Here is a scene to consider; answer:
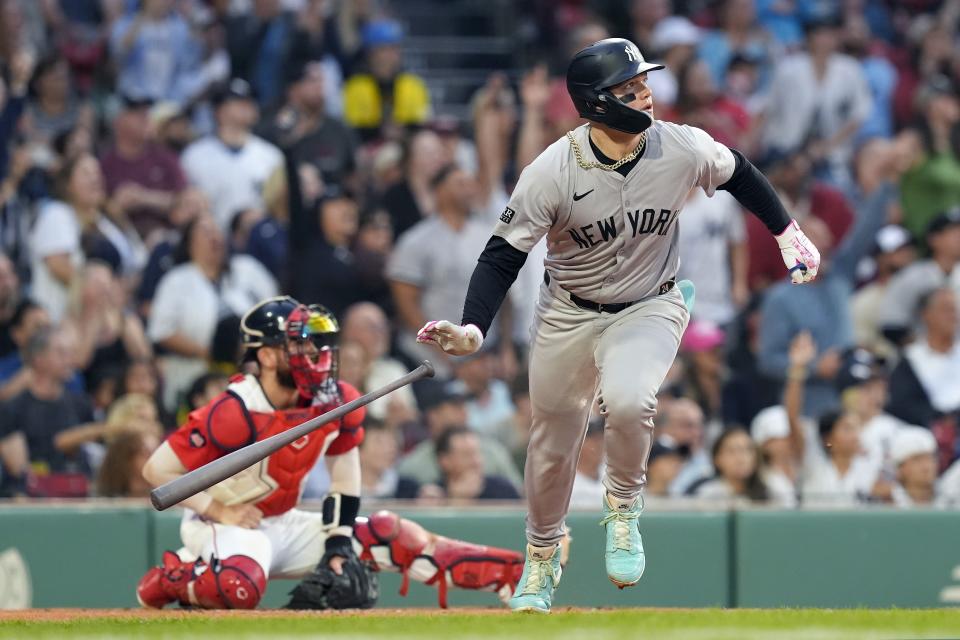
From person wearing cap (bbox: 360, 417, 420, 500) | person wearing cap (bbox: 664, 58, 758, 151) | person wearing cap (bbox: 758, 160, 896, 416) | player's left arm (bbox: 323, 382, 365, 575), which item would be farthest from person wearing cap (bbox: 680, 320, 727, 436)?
player's left arm (bbox: 323, 382, 365, 575)

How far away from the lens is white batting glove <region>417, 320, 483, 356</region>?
235 inches

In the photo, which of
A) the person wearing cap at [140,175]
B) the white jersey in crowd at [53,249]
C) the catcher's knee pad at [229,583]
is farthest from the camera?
the person wearing cap at [140,175]

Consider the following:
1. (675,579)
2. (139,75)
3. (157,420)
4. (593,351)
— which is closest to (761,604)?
(675,579)

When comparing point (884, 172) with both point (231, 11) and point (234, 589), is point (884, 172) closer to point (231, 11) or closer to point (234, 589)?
point (231, 11)

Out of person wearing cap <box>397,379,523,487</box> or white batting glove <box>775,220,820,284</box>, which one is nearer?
white batting glove <box>775,220,820,284</box>

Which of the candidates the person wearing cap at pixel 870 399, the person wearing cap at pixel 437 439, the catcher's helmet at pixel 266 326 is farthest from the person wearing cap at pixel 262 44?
the catcher's helmet at pixel 266 326

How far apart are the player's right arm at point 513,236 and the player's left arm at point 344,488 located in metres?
1.35

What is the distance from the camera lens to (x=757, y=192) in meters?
6.59

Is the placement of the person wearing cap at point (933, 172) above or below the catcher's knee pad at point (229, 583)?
above

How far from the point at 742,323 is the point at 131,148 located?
4036mm

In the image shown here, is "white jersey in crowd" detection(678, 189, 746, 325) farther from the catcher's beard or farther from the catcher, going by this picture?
the catcher's beard

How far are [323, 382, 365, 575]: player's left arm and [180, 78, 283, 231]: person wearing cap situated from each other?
397cm

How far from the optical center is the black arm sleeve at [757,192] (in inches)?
258

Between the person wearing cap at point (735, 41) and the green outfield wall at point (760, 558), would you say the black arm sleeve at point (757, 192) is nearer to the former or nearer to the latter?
the green outfield wall at point (760, 558)
